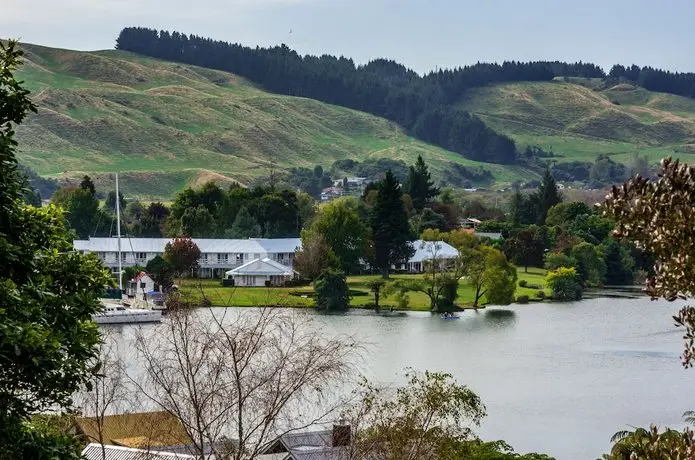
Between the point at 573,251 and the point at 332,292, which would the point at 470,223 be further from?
the point at 332,292

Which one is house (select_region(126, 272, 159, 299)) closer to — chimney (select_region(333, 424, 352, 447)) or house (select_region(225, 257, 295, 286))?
house (select_region(225, 257, 295, 286))

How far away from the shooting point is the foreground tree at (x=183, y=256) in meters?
64.4

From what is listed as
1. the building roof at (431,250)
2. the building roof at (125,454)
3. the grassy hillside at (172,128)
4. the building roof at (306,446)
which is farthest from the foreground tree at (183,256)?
the grassy hillside at (172,128)

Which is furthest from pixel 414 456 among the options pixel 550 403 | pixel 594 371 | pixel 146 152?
pixel 146 152

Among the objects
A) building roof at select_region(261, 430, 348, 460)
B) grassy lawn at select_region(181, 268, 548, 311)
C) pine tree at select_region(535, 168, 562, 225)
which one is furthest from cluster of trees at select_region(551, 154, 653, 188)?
building roof at select_region(261, 430, 348, 460)

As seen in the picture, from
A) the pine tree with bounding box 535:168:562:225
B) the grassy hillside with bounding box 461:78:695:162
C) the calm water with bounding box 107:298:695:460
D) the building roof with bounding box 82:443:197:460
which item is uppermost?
the grassy hillside with bounding box 461:78:695:162

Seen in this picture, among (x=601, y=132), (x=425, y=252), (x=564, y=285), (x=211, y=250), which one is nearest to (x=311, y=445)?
(x=564, y=285)

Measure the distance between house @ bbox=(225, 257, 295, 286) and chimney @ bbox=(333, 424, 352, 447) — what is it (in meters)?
42.7

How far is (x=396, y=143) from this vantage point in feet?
553

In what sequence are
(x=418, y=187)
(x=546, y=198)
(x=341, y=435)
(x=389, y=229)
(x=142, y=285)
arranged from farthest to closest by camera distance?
(x=546, y=198) → (x=418, y=187) → (x=389, y=229) → (x=142, y=285) → (x=341, y=435)

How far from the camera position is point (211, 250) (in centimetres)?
6806

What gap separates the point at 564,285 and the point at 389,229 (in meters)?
9.77

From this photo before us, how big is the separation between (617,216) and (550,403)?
27.4m

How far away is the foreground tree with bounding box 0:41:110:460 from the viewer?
919 cm
